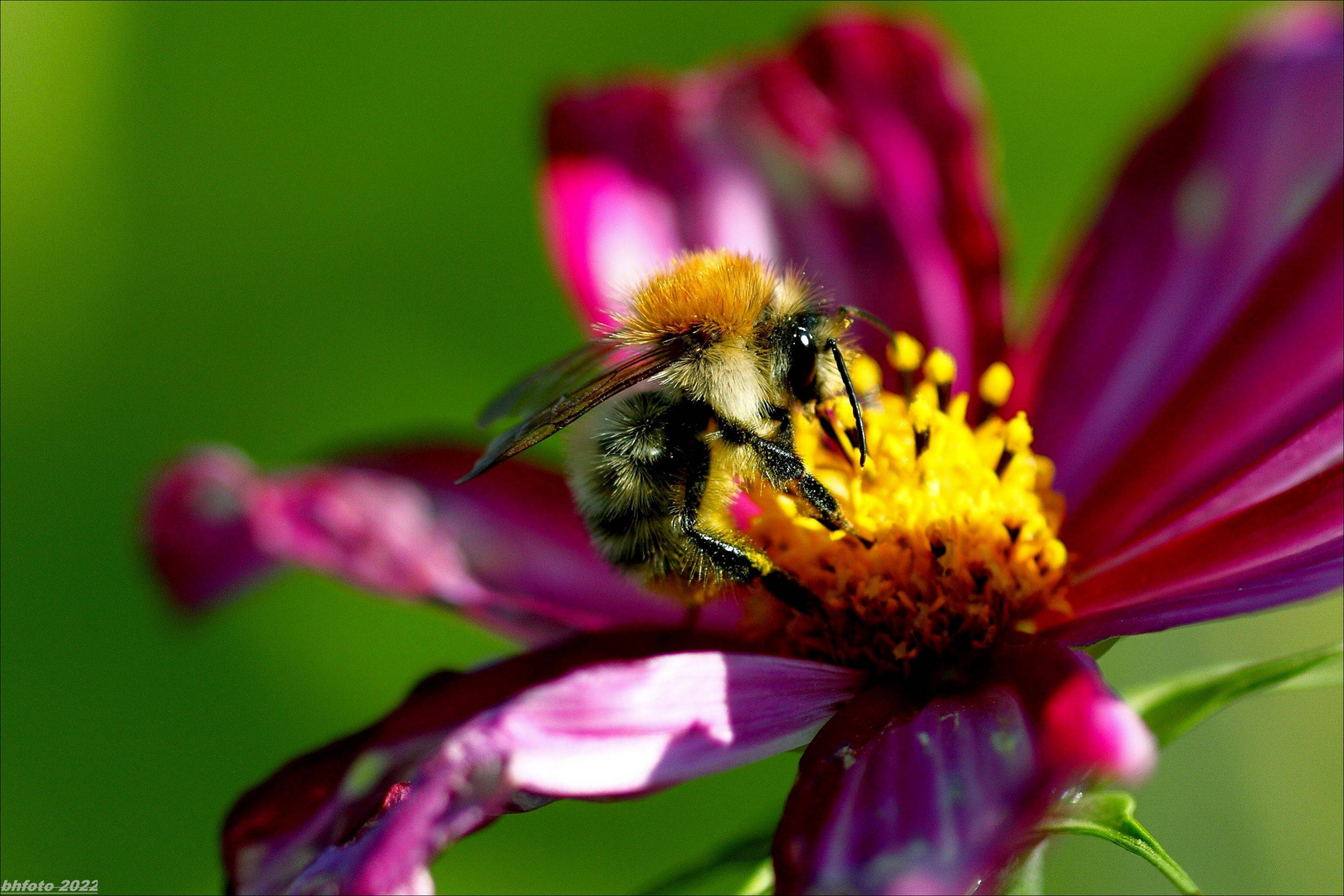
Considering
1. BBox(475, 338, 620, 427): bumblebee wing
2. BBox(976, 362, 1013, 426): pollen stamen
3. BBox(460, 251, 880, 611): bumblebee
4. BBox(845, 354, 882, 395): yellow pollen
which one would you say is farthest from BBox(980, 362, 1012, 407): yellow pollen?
BBox(475, 338, 620, 427): bumblebee wing

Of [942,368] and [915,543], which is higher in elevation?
[942,368]

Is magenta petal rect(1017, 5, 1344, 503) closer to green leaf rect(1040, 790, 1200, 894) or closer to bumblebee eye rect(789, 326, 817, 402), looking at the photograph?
bumblebee eye rect(789, 326, 817, 402)

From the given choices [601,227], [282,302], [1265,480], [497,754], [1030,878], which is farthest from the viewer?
[282,302]

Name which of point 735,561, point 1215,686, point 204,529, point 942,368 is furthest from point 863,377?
point 204,529

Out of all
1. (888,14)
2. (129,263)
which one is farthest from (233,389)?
(888,14)

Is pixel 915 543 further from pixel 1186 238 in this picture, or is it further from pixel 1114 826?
pixel 1186 238

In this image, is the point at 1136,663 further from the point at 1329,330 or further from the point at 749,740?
the point at 749,740

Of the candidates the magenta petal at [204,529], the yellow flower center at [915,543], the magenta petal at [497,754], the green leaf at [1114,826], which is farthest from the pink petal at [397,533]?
the green leaf at [1114,826]
